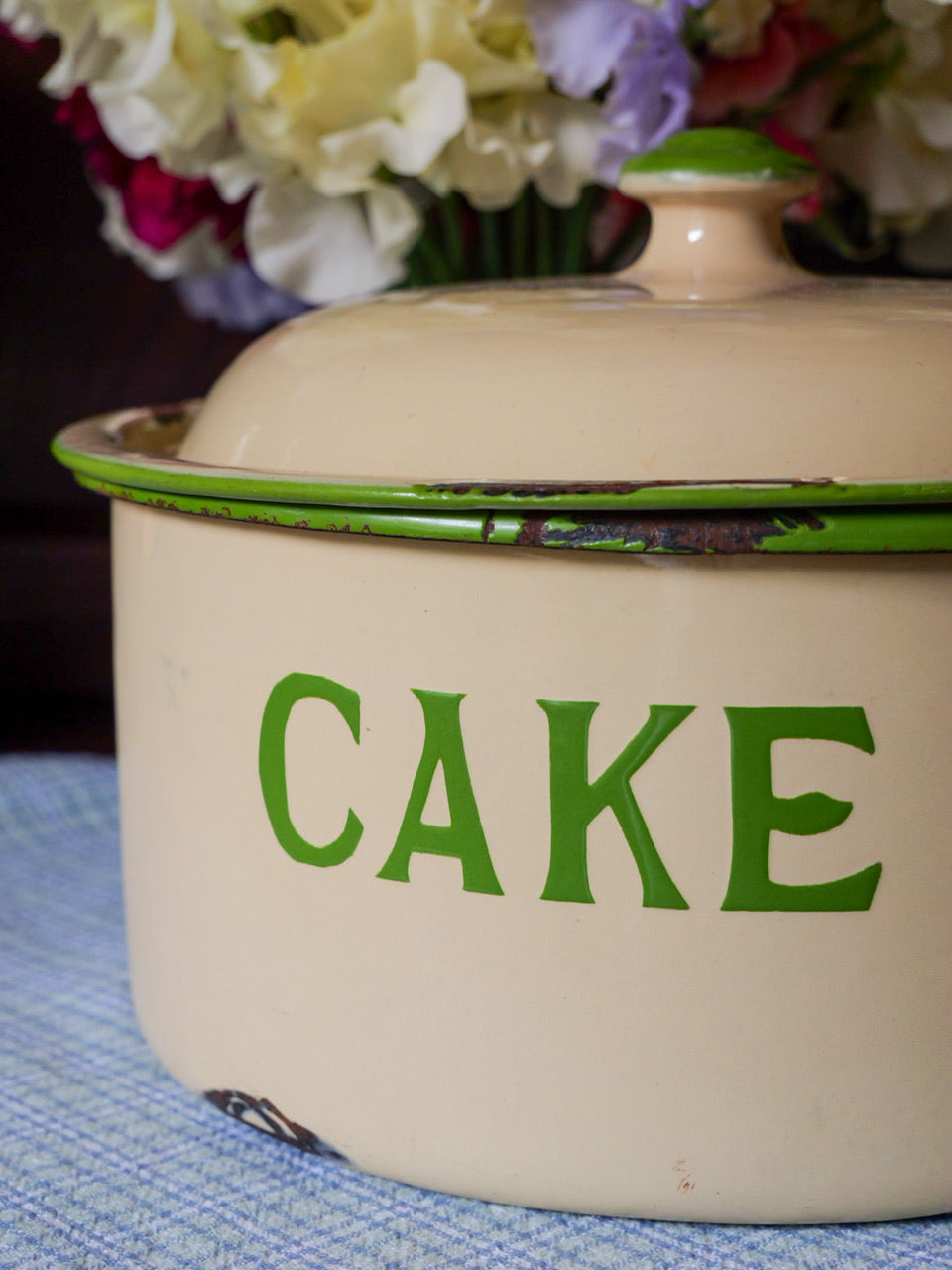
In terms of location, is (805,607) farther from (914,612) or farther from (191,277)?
(191,277)

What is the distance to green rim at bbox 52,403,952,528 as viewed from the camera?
0.31 metres

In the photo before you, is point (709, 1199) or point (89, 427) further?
point (89, 427)

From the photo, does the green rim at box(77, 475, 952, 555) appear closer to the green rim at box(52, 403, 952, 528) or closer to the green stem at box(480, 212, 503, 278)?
the green rim at box(52, 403, 952, 528)

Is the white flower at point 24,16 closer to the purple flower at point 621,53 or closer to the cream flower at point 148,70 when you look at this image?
the cream flower at point 148,70

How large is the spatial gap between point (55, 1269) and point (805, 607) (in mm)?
240

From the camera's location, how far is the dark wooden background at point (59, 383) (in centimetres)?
85

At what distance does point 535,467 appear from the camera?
34cm

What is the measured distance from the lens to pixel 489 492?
1.05ft

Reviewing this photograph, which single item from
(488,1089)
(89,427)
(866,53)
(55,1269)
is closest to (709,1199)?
(488,1089)

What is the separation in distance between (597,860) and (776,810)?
43mm

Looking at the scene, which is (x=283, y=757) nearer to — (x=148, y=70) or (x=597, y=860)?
(x=597, y=860)

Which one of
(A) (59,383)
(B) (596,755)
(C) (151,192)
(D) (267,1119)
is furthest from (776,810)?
(A) (59,383)

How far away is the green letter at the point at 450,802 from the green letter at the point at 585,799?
0.02 metres

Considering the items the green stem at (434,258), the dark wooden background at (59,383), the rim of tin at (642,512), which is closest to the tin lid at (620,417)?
the rim of tin at (642,512)
